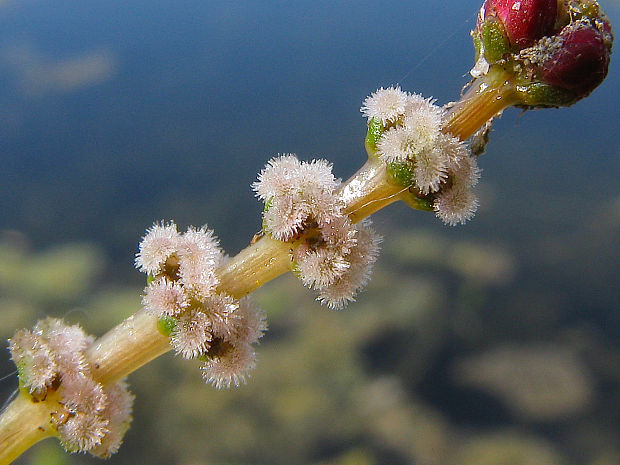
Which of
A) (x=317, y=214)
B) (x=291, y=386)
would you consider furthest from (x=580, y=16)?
(x=291, y=386)

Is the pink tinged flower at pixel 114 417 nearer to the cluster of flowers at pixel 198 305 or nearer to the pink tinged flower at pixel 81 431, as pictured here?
the pink tinged flower at pixel 81 431

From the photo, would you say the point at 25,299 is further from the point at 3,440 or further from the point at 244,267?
the point at 244,267

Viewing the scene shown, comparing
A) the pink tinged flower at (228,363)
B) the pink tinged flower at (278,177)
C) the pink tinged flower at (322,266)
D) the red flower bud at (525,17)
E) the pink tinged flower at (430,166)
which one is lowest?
the pink tinged flower at (228,363)

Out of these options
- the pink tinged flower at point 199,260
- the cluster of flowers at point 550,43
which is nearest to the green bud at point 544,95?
the cluster of flowers at point 550,43

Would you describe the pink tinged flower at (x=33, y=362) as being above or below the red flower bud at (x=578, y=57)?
above

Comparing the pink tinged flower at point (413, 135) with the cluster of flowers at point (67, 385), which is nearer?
the pink tinged flower at point (413, 135)

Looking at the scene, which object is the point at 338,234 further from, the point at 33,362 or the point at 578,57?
the point at 33,362

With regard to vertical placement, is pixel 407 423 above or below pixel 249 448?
below
